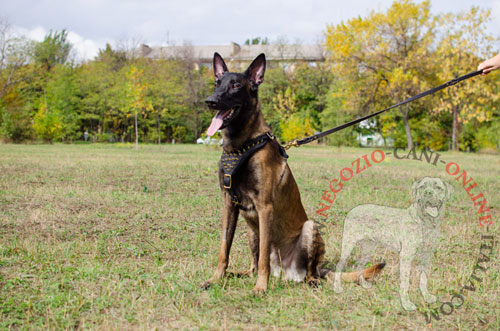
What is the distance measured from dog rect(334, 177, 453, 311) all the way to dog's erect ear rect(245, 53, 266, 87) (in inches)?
58.6

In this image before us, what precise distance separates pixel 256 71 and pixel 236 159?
2.94ft

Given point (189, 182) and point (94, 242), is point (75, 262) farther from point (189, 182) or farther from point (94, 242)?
point (189, 182)

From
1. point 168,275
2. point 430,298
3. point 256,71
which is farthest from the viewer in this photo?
point 168,275

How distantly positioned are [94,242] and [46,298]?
1819 mm

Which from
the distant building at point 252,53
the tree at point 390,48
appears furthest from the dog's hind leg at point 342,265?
the distant building at point 252,53

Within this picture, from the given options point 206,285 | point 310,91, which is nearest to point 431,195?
point 206,285

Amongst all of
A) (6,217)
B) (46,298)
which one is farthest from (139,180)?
(46,298)

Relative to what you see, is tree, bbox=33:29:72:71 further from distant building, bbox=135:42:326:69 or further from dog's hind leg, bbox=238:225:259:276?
dog's hind leg, bbox=238:225:259:276

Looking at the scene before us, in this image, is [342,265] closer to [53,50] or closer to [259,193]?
[259,193]

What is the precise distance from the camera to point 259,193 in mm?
3420

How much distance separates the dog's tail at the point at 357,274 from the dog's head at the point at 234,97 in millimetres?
1643

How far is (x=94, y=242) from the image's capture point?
498 centimetres

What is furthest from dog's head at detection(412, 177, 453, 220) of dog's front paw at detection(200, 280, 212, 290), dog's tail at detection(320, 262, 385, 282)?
dog's front paw at detection(200, 280, 212, 290)

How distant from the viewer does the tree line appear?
29406 millimetres
